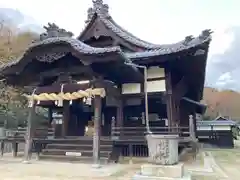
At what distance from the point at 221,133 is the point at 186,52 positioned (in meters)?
13.7

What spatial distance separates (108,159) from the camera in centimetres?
889

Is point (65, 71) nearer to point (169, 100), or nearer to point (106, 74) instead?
point (106, 74)

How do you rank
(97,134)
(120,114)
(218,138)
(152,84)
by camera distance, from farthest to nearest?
1. (218,138)
2. (120,114)
3. (152,84)
4. (97,134)

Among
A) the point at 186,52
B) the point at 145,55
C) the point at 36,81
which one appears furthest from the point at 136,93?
the point at 36,81

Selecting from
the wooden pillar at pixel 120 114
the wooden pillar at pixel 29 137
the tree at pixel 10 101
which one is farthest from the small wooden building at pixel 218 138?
the wooden pillar at pixel 29 137

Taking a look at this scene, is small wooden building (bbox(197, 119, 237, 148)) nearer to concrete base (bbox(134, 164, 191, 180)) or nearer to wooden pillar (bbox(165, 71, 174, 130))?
wooden pillar (bbox(165, 71, 174, 130))

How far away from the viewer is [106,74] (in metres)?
9.50

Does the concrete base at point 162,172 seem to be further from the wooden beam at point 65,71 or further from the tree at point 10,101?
the tree at point 10,101

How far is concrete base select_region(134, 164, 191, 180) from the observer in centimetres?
540

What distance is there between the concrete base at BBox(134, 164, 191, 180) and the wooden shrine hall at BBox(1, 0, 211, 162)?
86.6 inches

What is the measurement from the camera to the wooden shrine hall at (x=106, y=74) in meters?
8.80

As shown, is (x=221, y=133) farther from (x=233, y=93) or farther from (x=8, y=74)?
(x=233, y=93)

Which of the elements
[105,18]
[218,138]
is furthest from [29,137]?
[218,138]

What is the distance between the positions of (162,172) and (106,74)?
4956 millimetres
